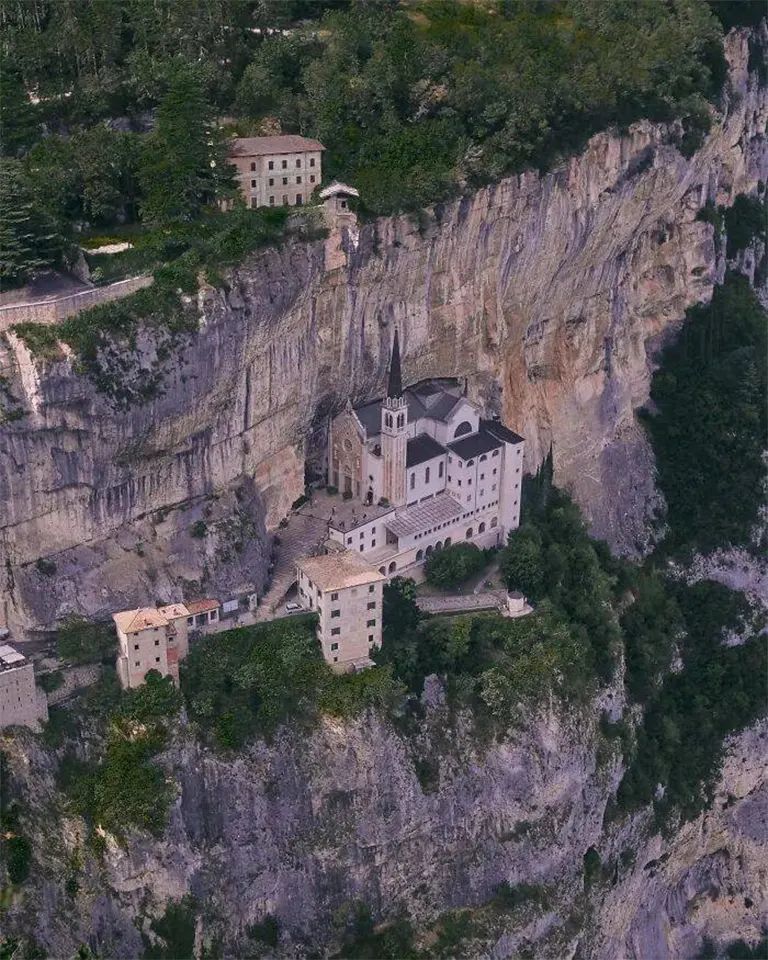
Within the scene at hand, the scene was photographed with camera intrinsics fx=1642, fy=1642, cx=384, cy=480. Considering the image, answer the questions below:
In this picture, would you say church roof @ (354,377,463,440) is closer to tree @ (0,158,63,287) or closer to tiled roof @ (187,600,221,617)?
tiled roof @ (187,600,221,617)

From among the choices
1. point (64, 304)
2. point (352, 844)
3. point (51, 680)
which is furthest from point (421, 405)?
point (51, 680)

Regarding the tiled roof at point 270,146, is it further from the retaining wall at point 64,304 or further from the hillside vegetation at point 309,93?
the retaining wall at point 64,304

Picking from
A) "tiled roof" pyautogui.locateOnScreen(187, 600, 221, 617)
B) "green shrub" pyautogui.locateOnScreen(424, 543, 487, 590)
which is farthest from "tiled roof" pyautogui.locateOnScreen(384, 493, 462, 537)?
"tiled roof" pyautogui.locateOnScreen(187, 600, 221, 617)

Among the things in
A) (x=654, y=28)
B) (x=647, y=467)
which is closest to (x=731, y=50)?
(x=654, y=28)

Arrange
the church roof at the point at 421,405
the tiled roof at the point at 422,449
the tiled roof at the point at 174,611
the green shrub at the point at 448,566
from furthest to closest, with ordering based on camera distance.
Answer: the church roof at the point at 421,405 → the tiled roof at the point at 422,449 → the green shrub at the point at 448,566 → the tiled roof at the point at 174,611

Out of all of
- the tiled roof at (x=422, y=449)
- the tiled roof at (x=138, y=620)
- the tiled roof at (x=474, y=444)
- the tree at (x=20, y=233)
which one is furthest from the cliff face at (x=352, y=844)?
the tree at (x=20, y=233)

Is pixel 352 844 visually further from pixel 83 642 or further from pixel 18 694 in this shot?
pixel 18 694

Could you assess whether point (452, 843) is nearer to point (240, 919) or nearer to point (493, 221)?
point (240, 919)
